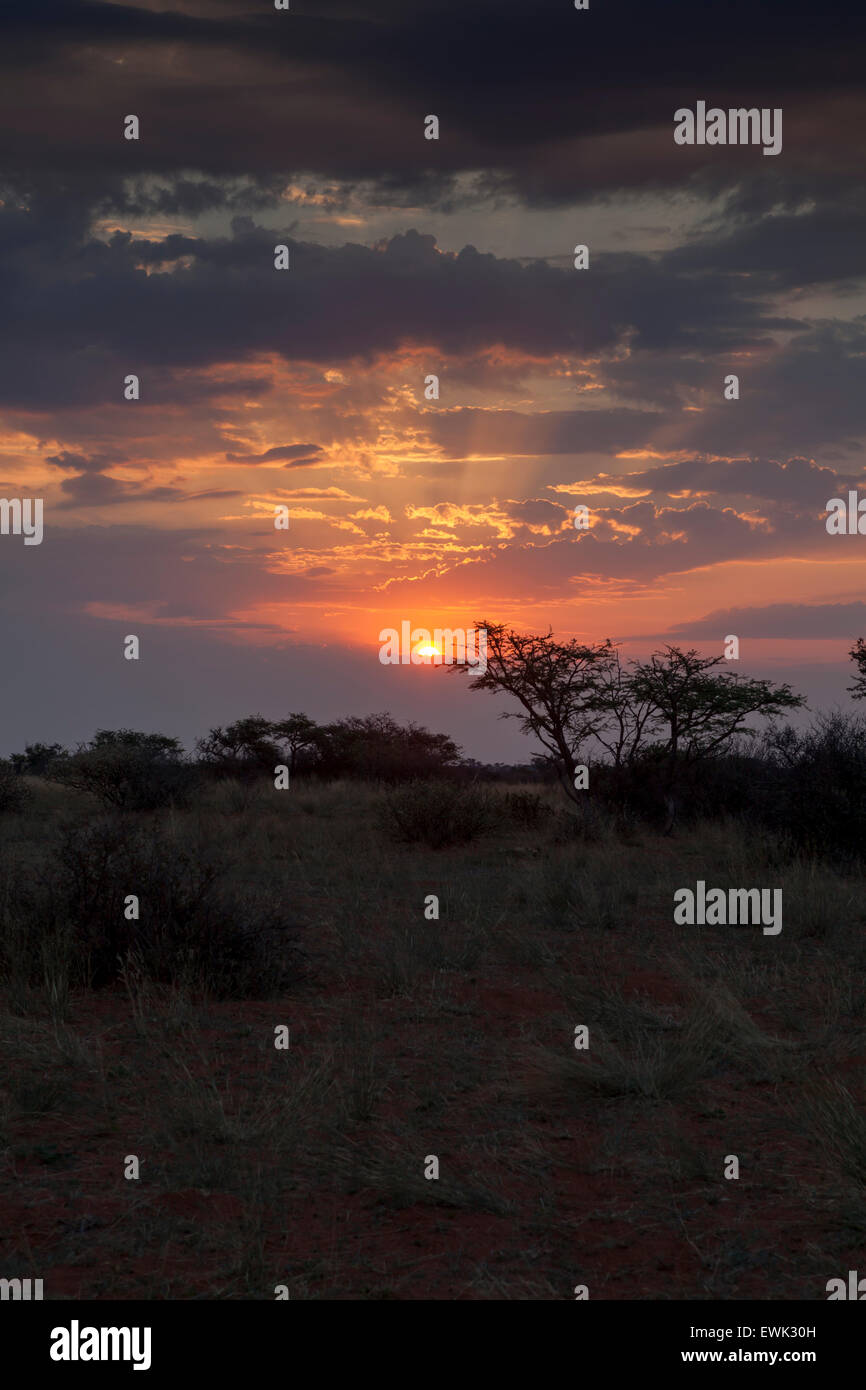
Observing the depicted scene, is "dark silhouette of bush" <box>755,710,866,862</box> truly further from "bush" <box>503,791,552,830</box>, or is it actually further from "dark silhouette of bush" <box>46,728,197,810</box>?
"dark silhouette of bush" <box>46,728,197,810</box>

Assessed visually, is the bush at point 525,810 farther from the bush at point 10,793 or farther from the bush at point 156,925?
the bush at point 156,925

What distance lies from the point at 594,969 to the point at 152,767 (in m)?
15.8

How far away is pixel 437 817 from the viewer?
60.5 feet

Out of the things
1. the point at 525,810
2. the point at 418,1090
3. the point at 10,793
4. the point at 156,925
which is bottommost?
the point at 418,1090

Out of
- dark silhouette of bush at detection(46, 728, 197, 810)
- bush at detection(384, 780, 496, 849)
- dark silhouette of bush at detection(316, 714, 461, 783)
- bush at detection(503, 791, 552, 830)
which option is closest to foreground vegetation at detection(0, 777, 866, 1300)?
bush at detection(384, 780, 496, 849)

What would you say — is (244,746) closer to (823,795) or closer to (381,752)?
(381,752)

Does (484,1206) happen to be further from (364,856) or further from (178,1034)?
(364,856)

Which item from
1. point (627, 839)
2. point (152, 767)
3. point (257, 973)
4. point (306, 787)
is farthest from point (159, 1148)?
point (306, 787)

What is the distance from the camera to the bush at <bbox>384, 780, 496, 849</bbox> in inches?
725

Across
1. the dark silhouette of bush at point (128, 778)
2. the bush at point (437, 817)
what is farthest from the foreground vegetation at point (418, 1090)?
the dark silhouette of bush at point (128, 778)

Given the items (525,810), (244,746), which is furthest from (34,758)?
(525,810)

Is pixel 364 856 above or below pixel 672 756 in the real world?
below

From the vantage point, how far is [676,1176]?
550cm

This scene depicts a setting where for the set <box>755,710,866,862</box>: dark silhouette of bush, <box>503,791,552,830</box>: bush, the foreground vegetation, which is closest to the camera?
the foreground vegetation
